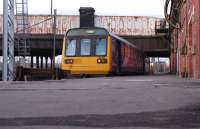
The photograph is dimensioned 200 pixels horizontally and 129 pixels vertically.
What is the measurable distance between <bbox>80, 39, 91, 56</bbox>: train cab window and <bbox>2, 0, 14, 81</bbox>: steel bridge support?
424 cm

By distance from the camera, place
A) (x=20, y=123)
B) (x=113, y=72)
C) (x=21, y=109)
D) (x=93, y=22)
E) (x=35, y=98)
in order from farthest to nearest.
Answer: (x=93, y=22)
(x=113, y=72)
(x=35, y=98)
(x=21, y=109)
(x=20, y=123)

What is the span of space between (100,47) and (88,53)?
79 centimetres

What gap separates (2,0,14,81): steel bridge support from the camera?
96.8 feet

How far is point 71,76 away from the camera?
34.8m

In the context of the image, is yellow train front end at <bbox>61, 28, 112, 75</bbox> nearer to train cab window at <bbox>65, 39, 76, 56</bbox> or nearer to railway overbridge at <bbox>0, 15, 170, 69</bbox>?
train cab window at <bbox>65, 39, 76, 56</bbox>

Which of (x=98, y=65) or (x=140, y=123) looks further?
(x=98, y=65)

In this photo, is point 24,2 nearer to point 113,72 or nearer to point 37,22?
point 113,72

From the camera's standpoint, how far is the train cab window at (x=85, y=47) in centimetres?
3419

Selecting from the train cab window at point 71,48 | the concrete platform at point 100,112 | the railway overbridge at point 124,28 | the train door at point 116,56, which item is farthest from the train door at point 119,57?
the railway overbridge at point 124,28

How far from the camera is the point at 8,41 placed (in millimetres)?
31781

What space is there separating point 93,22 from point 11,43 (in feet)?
107

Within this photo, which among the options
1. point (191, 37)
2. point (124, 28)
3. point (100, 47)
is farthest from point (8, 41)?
point (124, 28)

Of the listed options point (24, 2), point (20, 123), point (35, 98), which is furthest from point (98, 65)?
point (20, 123)

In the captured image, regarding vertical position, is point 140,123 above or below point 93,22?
below
